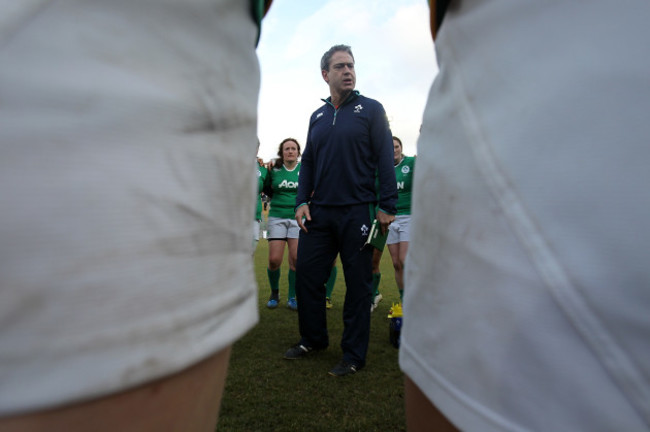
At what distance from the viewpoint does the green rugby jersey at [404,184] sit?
4.99 metres

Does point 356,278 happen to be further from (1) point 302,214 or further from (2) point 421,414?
(2) point 421,414

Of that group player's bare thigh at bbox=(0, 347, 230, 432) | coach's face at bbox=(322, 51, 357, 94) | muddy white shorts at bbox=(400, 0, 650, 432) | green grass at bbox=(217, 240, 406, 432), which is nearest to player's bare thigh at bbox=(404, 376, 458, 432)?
muddy white shorts at bbox=(400, 0, 650, 432)

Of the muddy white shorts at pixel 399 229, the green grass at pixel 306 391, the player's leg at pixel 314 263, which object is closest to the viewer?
the green grass at pixel 306 391

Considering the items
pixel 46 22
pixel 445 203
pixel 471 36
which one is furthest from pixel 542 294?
pixel 46 22

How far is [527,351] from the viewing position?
0.45 meters

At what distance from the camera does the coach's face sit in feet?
9.39

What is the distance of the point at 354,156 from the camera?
9.18ft

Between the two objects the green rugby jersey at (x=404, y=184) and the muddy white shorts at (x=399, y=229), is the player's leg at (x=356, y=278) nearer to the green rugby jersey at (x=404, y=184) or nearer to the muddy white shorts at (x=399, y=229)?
the muddy white shorts at (x=399, y=229)

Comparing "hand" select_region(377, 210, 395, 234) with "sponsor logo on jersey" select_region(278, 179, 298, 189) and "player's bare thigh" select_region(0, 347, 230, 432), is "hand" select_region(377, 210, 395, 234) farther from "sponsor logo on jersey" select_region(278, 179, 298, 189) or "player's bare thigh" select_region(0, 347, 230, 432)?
"sponsor logo on jersey" select_region(278, 179, 298, 189)

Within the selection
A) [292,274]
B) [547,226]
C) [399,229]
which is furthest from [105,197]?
[292,274]

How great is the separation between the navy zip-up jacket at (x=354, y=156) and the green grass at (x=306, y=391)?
1.07 meters

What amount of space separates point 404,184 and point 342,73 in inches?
A: 100

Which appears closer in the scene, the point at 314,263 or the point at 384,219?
the point at 384,219

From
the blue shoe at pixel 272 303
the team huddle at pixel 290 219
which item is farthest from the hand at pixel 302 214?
the blue shoe at pixel 272 303
